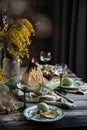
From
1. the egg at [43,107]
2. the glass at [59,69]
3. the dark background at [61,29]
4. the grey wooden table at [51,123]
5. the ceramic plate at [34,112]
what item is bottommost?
the grey wooden table at [51,123]

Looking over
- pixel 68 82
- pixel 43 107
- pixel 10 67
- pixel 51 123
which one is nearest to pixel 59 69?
pixel 68 82

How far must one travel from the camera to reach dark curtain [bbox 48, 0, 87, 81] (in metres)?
3.43

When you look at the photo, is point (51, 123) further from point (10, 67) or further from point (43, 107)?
point (10, 67)

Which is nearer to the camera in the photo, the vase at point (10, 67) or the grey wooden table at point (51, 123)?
the grey wooden table at point (51, 123)

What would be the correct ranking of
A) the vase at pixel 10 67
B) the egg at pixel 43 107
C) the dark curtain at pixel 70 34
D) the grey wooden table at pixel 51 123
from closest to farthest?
the grey wooden table at pixel 51 123
the egg at pixel 43 107
the vase at pixel 10 67
the dark curtain at pixel 70 34

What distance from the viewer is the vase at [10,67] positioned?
2.03m

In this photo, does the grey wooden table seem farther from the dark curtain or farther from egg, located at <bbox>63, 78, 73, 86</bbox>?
the dark curtain

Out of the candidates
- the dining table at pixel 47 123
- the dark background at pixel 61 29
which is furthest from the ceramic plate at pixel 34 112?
the dark background at pixel 61 29

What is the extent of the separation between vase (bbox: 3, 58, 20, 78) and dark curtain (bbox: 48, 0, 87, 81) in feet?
4.97

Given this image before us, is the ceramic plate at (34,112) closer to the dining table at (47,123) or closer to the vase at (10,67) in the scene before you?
the dining table at (47,123)

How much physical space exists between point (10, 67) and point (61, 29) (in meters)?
1.76

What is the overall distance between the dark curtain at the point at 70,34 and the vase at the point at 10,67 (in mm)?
1516

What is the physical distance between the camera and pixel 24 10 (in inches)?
149

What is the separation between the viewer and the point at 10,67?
2.06m
